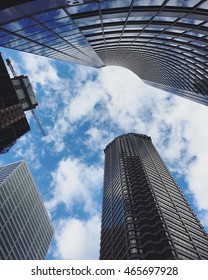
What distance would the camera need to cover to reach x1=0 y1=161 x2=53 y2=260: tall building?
360 ft

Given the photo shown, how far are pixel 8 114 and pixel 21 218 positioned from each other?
65.0 meters

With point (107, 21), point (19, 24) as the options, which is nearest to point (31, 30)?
point (19, 24)

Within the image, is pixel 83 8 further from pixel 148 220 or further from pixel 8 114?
pixel 148 220

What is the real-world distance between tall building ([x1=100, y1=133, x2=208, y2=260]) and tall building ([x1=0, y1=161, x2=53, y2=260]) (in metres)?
33.8

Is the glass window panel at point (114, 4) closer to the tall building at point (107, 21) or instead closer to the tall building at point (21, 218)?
the tall building at point (107, 21)

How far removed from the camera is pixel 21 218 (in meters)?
128

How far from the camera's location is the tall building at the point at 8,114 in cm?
7588

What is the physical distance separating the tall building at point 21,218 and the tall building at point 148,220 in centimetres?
3378

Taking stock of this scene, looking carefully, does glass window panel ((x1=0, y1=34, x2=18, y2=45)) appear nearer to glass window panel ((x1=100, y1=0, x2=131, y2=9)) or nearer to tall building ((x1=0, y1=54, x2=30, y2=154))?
glass window panel ((x1=100, y1=0, x2=131, y2=9))

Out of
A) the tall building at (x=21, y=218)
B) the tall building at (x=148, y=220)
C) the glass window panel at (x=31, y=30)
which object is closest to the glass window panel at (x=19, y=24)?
the glass window panel at (x=31, y=30)

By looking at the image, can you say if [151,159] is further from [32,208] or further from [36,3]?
[36,3]

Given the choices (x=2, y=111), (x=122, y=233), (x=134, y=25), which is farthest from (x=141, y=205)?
(x=134, y=25)

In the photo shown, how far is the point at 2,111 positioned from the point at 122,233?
59487 mm

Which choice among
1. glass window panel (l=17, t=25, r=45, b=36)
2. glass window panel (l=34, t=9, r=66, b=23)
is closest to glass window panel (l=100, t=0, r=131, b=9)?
glass window panel (l=34, t=9, r=66, b=23)
